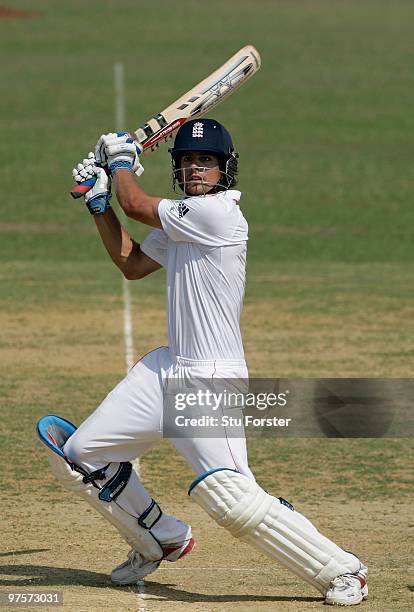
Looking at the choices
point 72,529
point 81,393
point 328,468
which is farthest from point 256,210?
point 72,529

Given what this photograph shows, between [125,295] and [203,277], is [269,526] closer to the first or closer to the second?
[203,277]

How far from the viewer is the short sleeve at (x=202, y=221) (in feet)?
21.2

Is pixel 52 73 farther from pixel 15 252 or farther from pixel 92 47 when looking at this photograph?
pixel 15 252

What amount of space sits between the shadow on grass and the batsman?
0.32ft

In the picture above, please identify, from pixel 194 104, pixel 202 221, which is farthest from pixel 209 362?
→ pixel 194 104

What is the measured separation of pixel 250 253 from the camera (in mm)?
19578

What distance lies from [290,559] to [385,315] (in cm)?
890

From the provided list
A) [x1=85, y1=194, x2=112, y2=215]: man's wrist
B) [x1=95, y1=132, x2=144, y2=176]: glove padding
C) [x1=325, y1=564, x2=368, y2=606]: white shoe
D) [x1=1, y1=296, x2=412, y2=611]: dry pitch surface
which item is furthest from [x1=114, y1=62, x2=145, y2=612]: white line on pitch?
[x1=95, y1=132, x2=144, y2=176]: glove padding

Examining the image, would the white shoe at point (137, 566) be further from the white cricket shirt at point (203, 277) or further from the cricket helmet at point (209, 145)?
the cricket helmet at point (209, 145)

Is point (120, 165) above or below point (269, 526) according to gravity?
above

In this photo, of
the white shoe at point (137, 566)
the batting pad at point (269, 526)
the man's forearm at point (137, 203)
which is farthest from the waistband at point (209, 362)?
the white shoe at point (137, 566)

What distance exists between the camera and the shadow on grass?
6.49 meters

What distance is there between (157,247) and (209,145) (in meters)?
0.60

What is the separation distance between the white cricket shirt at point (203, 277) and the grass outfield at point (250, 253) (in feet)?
4.01
